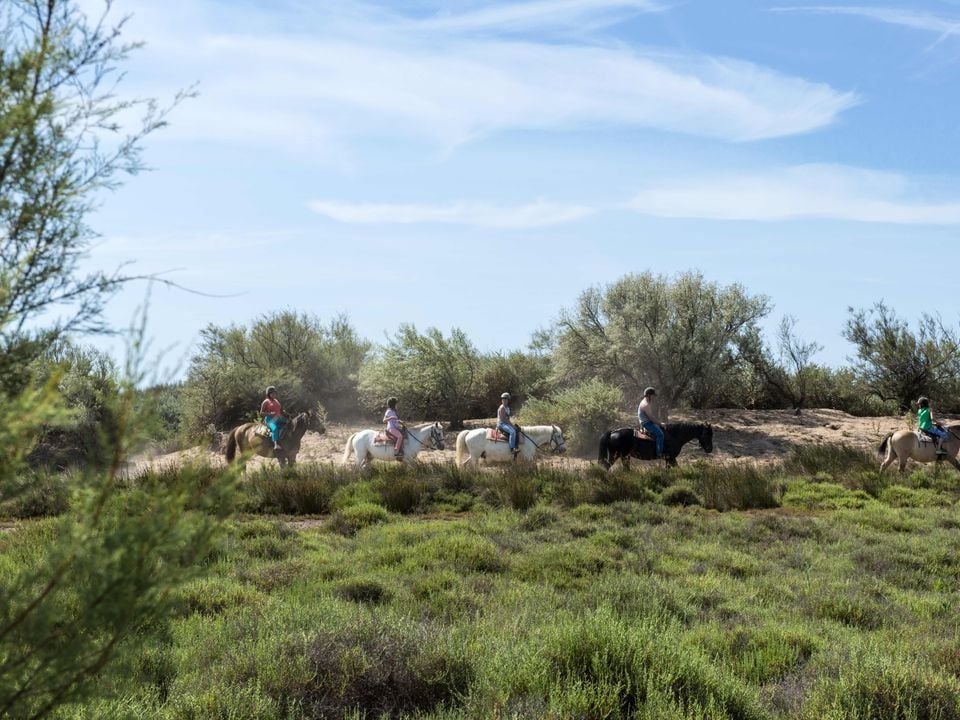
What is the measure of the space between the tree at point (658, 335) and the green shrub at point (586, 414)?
2603 mm

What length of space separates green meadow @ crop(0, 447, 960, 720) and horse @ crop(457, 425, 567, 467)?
3716 mm

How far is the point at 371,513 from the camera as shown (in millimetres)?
13680

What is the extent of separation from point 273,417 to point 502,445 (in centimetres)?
518

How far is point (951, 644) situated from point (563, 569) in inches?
157

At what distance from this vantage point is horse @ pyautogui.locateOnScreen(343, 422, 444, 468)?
19531 millimetres

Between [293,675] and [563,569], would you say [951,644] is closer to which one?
[563,569]

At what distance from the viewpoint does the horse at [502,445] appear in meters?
19.4

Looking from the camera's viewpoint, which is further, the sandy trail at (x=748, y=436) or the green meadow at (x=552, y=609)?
the sandy trail at (x=748, y=436)

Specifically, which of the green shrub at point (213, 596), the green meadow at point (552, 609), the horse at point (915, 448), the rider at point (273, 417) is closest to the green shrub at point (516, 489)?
the green meadow at point (552, 609)

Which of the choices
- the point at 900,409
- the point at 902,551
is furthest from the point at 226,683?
the point at 900,409

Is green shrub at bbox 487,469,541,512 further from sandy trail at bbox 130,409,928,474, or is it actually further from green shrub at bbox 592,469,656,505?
sandy trail at bbox 130,409,928,474

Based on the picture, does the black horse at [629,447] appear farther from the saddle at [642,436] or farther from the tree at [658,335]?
the tree at [658,335]

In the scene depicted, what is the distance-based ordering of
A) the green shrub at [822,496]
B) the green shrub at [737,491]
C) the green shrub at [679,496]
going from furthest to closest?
the green shrub at [679,496] < the green shrub at [737,491] < the green shrub at [822,496]

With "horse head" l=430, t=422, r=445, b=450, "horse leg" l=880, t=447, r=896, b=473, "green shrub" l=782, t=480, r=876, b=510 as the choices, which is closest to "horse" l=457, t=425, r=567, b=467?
"horse head" l=430, t=422, r=445, b=450
